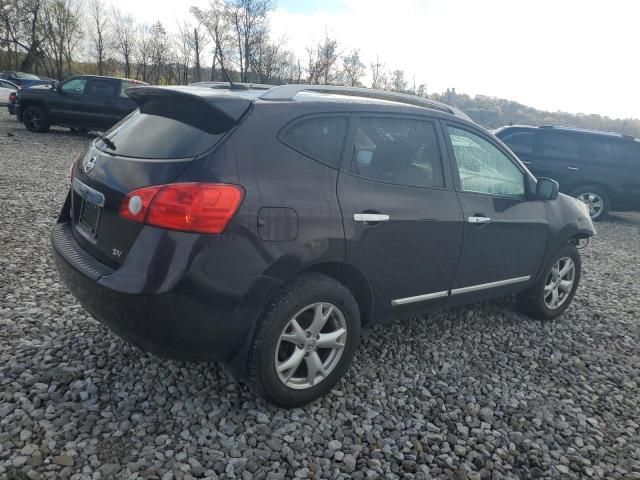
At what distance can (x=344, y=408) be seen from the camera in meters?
2.77

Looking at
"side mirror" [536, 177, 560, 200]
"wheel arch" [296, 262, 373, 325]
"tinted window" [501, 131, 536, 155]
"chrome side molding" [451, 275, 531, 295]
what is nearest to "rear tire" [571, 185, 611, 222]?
"tinted window" [501, 131, 536, 155]

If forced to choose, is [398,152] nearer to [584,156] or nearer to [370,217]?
[370,217]

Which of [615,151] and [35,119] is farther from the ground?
[615,151]

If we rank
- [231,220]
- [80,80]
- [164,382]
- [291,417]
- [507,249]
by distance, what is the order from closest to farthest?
[231,220] < [291,417] < [164,382] < [507,249] < [80,80]

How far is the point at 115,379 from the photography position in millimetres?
2789

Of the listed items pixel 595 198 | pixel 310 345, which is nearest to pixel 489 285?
pixel 310 345

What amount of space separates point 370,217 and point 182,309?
1.15 m

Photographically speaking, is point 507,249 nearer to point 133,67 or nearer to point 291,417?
point 291,417

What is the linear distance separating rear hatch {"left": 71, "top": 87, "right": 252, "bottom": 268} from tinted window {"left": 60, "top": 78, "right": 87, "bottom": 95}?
12.5 metres

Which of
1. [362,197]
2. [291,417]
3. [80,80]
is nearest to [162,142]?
[362,197]

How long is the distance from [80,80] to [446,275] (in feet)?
44.6

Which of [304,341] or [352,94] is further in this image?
[352,94]

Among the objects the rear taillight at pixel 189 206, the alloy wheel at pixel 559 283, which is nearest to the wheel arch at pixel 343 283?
the rear taillight at pixel 189 206

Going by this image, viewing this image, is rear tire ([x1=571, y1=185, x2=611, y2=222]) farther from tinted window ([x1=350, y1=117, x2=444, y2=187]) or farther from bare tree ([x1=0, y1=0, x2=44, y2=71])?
bare tree ([x1=0, y1=0, x2=44, y2=71])
